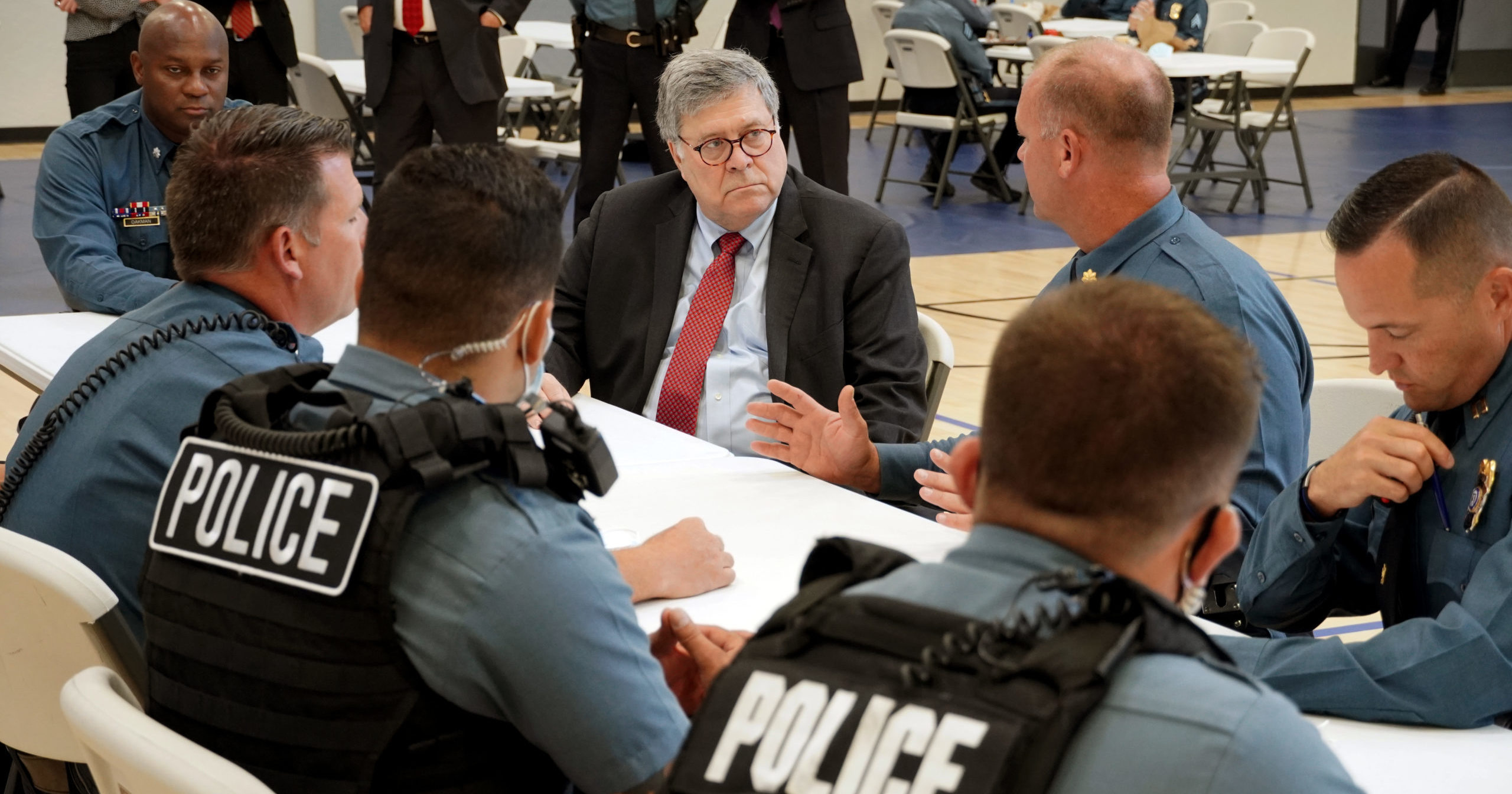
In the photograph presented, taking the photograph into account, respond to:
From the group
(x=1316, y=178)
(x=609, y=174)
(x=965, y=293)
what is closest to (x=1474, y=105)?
(x=1316, y=178)

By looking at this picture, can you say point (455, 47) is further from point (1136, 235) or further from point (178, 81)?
point (1136, 235)

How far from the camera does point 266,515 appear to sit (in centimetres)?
131

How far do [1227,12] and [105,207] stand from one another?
35.7 feet

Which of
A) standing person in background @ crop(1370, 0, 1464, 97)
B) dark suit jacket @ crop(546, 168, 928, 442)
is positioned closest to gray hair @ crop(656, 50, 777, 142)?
dark suit jacket @ crop(546, 168, 928, 442)

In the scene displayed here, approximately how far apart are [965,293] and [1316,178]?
4.64m

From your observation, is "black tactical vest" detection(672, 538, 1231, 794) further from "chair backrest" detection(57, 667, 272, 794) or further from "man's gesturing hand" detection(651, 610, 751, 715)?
"man's gesturing hand" detection(651, 610, 751, 715)

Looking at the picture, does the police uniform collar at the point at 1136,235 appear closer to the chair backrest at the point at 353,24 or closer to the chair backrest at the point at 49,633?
the chair backrest at the point at 49,633

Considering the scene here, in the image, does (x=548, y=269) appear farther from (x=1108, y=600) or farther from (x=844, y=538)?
(x=1108, y=600)

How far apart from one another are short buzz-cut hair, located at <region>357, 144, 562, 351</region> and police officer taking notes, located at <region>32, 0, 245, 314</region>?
2070 millimetres

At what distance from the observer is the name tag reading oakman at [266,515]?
1.27 m

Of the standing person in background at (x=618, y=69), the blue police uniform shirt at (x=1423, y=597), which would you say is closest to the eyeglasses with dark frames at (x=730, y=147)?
the blue police uniform shirt at (x=1423, y=597)

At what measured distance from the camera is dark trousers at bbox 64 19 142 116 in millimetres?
6086

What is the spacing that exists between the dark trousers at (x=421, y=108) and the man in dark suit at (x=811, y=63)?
4.12 ft

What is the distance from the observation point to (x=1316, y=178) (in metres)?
9.88
